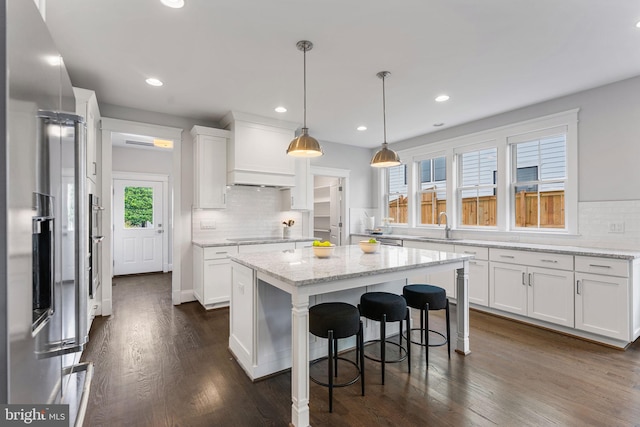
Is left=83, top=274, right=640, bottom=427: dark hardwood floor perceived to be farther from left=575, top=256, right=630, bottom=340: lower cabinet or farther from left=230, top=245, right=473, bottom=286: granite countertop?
left=230, top=245, right=473, bottom=286: granite countertop

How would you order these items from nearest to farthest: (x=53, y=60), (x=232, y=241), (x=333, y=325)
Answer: (x=53, y=60) → (x=333, y=325) → (x=232, y=241)

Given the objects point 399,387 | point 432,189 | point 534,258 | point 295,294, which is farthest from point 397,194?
point 295,294

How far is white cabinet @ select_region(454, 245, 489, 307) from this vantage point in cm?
393

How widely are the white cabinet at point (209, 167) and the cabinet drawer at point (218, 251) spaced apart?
682mm

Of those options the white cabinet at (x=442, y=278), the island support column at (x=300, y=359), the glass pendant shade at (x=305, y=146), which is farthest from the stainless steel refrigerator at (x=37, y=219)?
the white cabinet at (x=442, y=278)

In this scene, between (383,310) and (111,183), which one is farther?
(111,183)

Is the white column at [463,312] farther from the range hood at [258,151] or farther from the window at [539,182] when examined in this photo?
the range hood at [258,151]

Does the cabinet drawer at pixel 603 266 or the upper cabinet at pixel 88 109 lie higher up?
the upper cabinet at pixel 88 109

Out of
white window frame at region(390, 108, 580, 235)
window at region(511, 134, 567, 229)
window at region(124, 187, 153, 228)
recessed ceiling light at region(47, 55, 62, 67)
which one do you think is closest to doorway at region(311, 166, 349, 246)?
white window frame at region(390, 108, 580, 235)

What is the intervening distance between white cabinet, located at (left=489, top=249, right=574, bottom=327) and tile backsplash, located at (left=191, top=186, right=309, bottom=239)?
313cm

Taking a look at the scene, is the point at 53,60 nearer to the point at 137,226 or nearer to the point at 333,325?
the point at 333,325

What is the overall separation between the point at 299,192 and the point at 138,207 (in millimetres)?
3886

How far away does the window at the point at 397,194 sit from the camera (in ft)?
19.9

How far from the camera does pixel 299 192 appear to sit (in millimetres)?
5141
